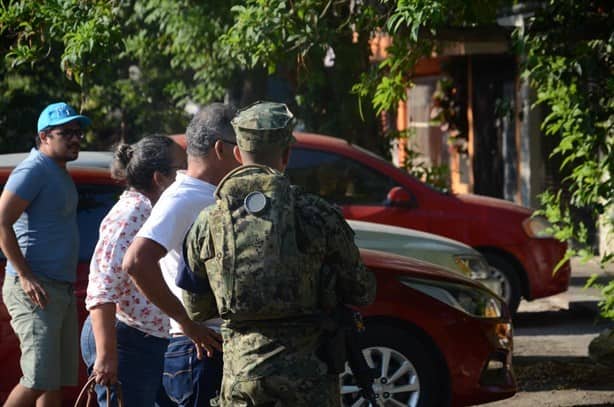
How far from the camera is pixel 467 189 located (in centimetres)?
2166

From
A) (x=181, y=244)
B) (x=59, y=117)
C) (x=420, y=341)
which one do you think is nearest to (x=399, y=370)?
(x=420, y=341)

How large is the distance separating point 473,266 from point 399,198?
50.3 inches

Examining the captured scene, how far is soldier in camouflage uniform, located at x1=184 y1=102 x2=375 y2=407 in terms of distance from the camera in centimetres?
401

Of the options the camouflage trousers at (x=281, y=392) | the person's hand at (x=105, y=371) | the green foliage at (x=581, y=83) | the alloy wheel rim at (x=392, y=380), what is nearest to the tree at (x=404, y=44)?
the green foliage at (x=581, y=83)

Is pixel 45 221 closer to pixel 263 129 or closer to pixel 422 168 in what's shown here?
pixel 263 129

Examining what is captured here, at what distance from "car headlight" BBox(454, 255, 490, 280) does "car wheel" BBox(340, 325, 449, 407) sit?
2.14 meters

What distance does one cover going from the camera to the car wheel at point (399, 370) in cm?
699

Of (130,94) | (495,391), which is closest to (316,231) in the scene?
(495,391)

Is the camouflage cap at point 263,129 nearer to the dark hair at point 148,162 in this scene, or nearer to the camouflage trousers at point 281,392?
the camouflage trousers at point 281,392

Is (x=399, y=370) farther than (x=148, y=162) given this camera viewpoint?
Yes

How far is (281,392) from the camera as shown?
4.04 m

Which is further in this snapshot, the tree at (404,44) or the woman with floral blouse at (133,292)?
the tree at (404,44)

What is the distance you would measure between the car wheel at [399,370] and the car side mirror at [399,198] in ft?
11.9

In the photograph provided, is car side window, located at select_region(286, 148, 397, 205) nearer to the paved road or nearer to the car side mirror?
the car side mirror
